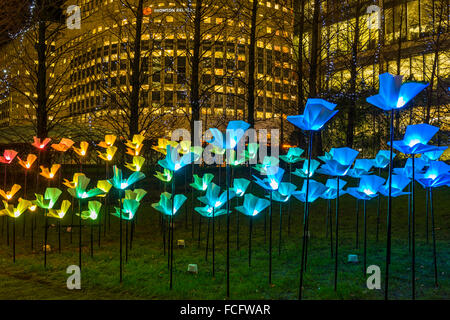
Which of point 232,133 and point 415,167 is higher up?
point 232,133

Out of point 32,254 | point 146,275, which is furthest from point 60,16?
point 146,275

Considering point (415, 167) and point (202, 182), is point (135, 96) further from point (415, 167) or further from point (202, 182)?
point (415, 167)

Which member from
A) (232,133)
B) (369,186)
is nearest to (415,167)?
(369,186)

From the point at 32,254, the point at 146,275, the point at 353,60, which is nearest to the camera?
the point at 146,275

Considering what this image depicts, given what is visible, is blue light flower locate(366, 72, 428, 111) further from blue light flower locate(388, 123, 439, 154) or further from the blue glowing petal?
blue light flower locate(388, 123, 439, 154)

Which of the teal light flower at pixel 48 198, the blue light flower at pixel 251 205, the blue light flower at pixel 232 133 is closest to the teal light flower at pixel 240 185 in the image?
the blue light flower at pixel 251 205

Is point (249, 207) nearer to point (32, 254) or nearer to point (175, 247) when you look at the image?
point (175, 247)

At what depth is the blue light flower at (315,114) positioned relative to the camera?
322cm

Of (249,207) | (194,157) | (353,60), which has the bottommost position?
(249,207)

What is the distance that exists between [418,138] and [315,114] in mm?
935

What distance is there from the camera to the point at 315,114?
3.27 meters

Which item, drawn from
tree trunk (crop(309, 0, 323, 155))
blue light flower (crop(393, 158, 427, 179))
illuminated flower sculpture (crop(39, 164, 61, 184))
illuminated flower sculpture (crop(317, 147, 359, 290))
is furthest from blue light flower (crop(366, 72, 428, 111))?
tree trunk (crop(309, 0, 323, 155))

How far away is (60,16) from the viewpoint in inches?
409
